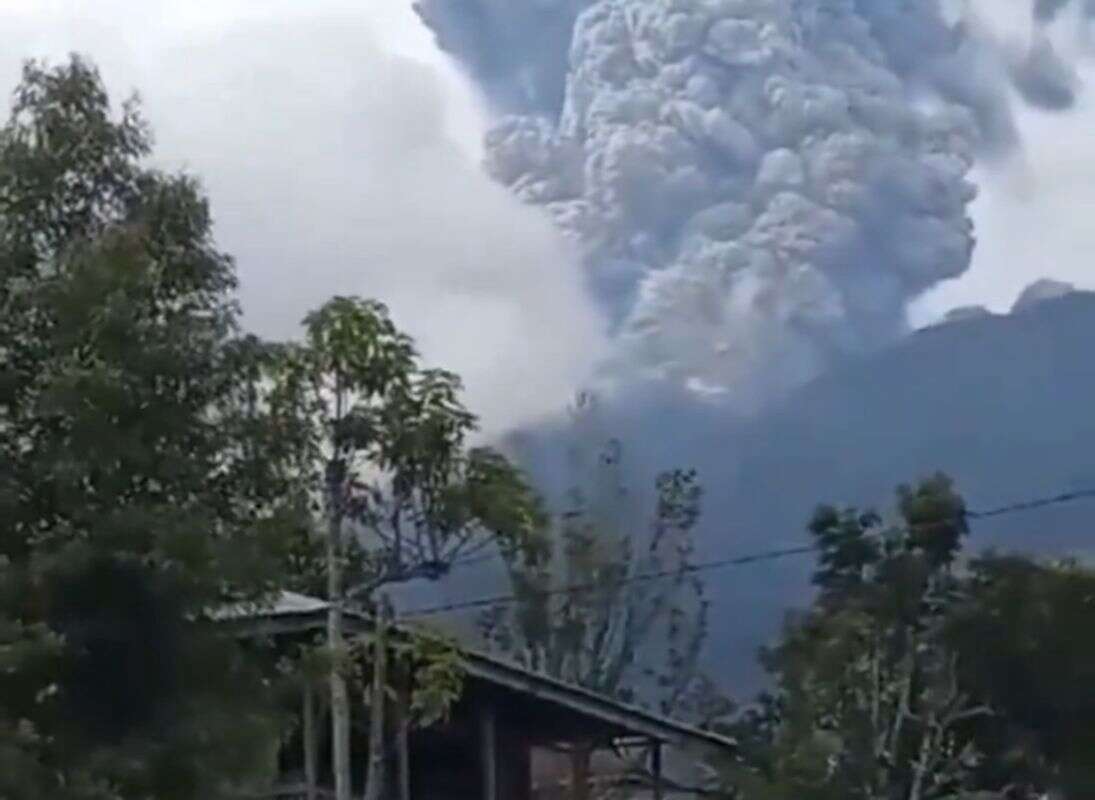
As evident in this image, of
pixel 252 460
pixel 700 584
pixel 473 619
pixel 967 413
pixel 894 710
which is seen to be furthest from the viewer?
pixel 967 413

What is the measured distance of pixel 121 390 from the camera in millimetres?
11633

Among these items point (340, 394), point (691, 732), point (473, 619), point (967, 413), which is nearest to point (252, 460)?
point (340, 394)

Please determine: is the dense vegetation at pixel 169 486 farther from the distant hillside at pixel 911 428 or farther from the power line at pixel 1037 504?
the distant hillside at pixel 911 428

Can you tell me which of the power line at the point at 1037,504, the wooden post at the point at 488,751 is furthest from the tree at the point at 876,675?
the wooden post at the point at 488,751

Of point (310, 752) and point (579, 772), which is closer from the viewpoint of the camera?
point (310, 752)

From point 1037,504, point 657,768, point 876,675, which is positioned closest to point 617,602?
point 876,675

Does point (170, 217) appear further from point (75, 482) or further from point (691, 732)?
point (691, 732)

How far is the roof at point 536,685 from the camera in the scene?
16.0 metres

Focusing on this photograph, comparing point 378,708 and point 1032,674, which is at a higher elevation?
point 1032,674

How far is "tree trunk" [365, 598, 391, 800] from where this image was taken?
17.7 meters

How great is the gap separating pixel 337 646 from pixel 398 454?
47.5 inches

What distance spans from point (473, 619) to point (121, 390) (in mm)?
26950

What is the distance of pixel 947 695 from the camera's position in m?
27.8

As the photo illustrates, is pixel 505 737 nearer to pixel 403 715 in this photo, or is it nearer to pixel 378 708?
pixel 403 715
